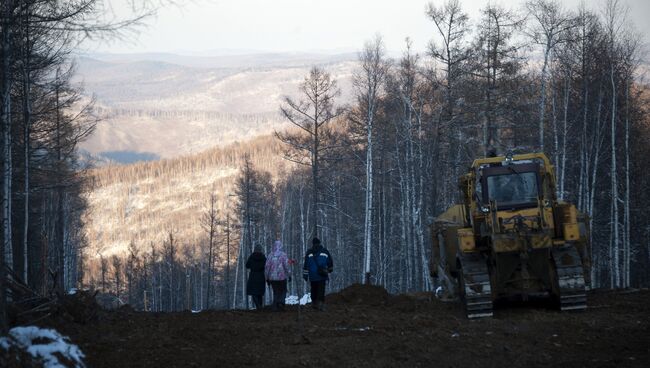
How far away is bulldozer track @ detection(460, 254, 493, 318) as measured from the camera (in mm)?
14250

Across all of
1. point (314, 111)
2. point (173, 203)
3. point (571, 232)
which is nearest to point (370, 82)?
point (314, 111)

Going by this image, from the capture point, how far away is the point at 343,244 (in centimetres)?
5456

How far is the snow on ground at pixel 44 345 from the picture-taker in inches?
348

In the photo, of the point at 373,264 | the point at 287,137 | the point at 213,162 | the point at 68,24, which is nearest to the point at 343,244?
the point at 373,264

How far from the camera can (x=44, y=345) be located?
9219 mm

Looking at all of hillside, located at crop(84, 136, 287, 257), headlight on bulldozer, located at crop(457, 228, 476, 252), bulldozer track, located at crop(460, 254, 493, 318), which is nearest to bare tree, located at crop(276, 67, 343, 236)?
headlight on bulldozer, located at crop(457, 228, 476, 252)

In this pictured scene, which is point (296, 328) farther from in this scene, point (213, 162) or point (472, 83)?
point (213, 162)

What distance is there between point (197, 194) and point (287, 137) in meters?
147

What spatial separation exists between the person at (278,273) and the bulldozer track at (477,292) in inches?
231

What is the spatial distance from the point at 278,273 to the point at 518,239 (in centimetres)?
701

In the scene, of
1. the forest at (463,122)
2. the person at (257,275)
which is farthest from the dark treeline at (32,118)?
the person at (257,275)

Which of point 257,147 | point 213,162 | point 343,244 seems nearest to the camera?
point 343,244

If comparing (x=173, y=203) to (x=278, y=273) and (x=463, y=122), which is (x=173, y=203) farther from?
(x=278, y=273)

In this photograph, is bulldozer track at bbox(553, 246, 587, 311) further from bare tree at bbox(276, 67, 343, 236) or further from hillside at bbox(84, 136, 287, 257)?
hillside at bbox(84, 136, 287, 257)
